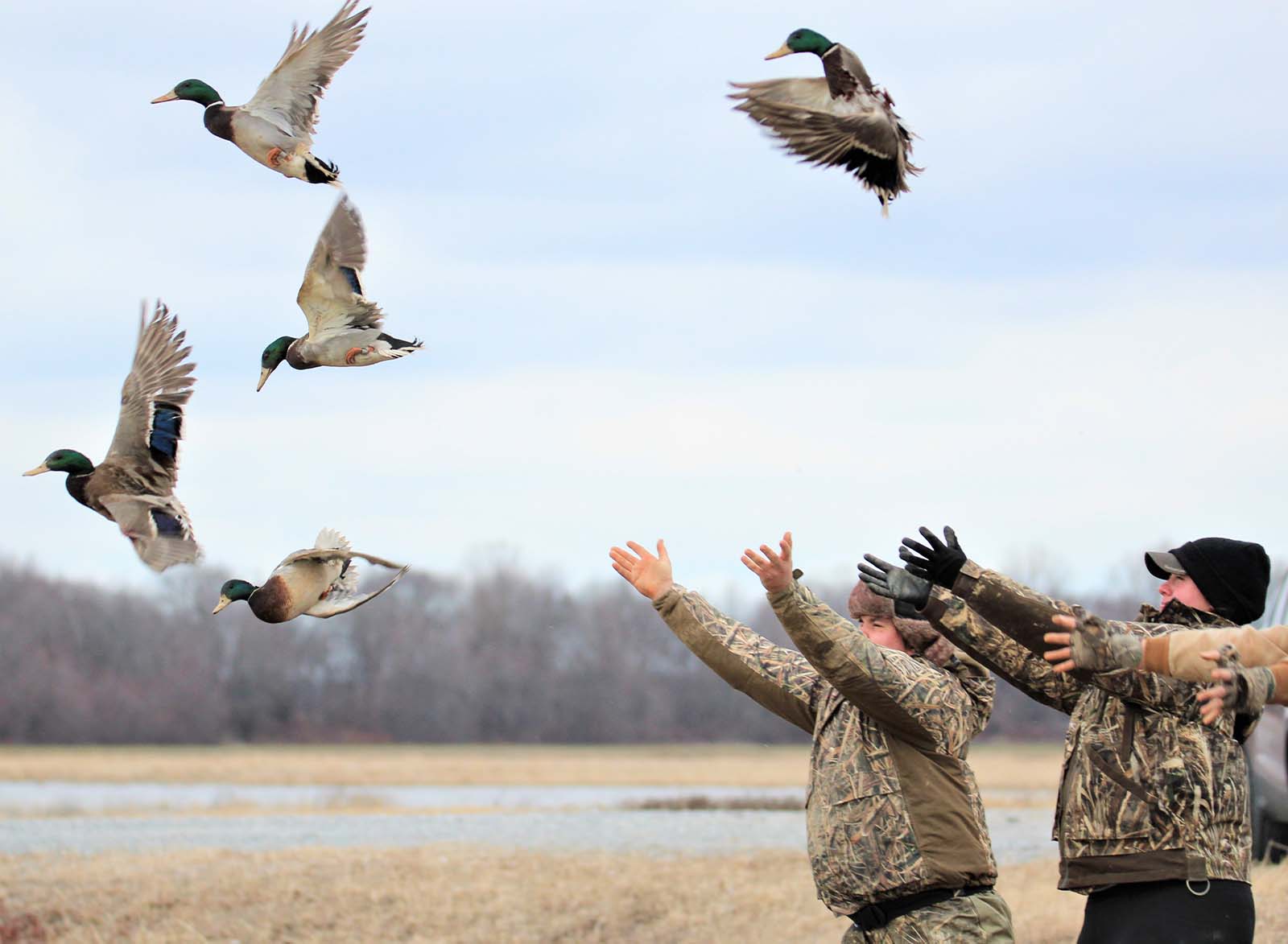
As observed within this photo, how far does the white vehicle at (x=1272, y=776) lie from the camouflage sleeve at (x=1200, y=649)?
6.65 meters

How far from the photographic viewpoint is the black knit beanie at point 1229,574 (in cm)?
569

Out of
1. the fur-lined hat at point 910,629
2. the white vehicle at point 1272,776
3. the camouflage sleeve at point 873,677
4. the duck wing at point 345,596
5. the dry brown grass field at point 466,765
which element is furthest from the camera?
the dry brown grass field at point 466,765

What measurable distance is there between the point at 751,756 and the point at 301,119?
118ft

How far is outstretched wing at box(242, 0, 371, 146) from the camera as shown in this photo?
6223 millimetres

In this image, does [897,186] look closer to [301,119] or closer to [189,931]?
[301,119]

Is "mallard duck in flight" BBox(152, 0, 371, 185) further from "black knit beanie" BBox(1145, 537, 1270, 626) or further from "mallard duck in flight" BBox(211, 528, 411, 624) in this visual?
"black knit beanie" BBox(1145, 537, 1270, 626)

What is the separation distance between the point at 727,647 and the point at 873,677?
0.81m

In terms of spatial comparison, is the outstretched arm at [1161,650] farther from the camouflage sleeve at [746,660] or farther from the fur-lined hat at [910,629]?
the camouflage sleeve at [746,660]

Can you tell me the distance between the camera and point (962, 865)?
5.80 meters

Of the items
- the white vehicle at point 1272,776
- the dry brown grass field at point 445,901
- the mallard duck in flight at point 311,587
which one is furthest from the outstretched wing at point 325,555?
the white vehicle at point 1272,776

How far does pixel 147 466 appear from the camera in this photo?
593 cm

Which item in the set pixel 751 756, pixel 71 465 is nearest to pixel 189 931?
pixel 71 465

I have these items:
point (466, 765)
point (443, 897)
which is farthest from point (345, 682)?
point (443, 897)

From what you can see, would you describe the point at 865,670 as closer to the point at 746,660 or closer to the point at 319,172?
the point at 746,660
